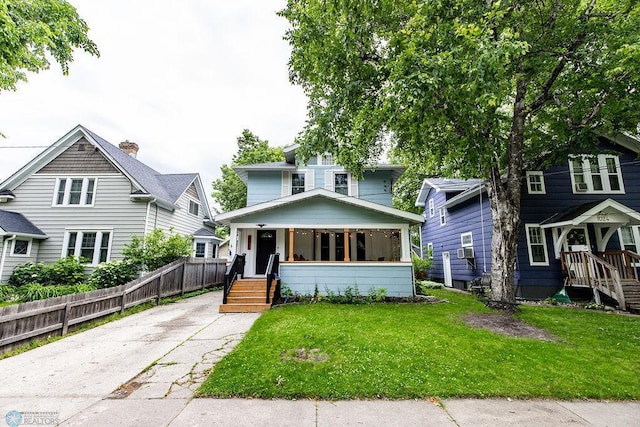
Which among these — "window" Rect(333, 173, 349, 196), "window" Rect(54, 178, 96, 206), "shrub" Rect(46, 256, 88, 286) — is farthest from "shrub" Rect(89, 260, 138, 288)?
"window" Rect(333, 173, 349, 196)

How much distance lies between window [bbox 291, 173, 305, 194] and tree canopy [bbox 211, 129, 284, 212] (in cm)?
1071

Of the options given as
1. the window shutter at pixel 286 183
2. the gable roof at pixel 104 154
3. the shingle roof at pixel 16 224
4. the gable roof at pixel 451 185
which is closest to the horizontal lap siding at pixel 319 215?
the window shutter at pixel 286 183

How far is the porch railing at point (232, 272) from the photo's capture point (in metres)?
8.81

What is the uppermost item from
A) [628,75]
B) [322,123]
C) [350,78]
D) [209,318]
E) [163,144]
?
[163,144]

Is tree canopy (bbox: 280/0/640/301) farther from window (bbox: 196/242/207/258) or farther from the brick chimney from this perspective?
the brick chimney

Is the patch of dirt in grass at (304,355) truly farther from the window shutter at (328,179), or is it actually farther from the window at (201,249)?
the window at (201,249)

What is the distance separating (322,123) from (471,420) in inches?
298

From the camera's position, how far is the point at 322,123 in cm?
841

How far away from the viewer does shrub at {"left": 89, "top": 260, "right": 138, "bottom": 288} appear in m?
9.96

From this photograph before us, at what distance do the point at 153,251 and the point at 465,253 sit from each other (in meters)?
13.9

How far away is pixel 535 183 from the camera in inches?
444

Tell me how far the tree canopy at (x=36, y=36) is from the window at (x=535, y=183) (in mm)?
16637

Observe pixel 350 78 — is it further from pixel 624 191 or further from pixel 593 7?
pixel 624 191

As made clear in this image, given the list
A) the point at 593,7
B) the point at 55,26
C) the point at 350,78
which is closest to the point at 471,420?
the point at 350,78
